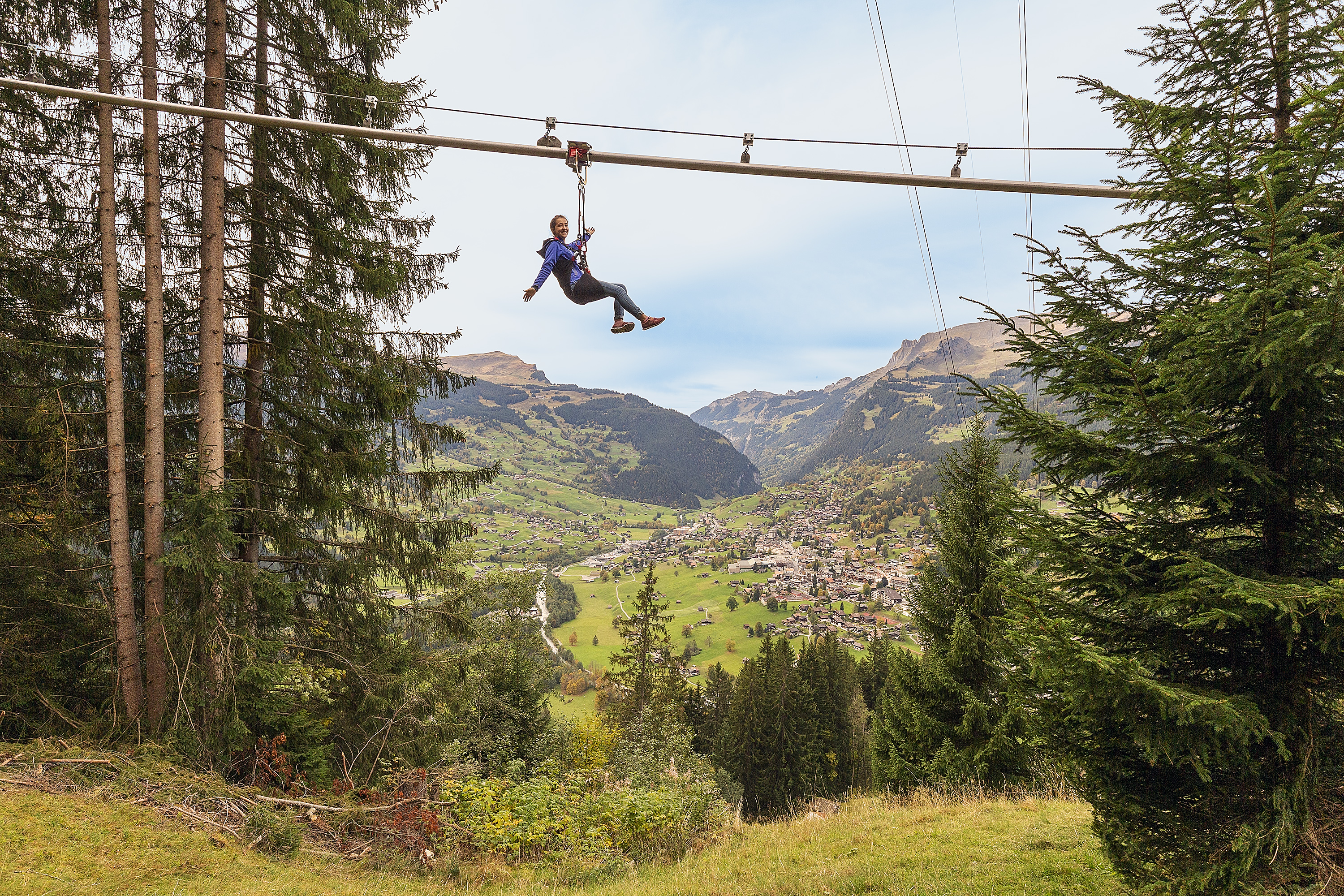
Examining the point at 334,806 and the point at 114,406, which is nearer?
the point at 114,406

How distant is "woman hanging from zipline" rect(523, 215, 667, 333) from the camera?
5266mm

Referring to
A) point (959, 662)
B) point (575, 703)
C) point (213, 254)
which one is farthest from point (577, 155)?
point (575, 703)

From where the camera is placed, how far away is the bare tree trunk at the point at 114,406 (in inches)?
252

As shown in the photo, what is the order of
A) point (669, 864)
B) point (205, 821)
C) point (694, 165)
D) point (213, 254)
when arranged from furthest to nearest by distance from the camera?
point (669, 864)
point (213, 254)
point (205, 821)
point (694, 165)

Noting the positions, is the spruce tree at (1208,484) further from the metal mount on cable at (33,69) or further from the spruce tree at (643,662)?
Result: the spruce tree at (643,662)

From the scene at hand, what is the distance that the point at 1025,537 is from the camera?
4098mm

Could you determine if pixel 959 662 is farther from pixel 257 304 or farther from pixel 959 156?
pixel 257 304

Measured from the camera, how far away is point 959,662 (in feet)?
36.8

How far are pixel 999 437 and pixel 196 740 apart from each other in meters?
9.67

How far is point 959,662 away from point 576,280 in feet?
36.5

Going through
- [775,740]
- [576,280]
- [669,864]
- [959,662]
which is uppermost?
[576,280]

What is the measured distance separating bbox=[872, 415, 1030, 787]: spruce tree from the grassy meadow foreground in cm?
288

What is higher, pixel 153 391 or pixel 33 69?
pixel 33 69

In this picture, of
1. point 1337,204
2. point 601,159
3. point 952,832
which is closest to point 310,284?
point 601,159
